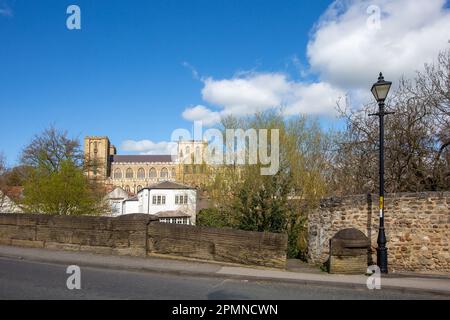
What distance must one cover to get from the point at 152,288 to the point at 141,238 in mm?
3602

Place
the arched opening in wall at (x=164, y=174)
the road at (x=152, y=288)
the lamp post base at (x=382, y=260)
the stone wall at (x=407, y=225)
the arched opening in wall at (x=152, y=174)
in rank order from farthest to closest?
the arched opening in wall at (x=164, y=174) → the arched opening in wall at (x=152, y=174) → the stone wall at (x=407, y=225) → the lamp post base at (x=382, y=260) → the road at (x=152, y=288)

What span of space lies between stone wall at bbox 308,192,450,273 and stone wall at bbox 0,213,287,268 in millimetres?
3083

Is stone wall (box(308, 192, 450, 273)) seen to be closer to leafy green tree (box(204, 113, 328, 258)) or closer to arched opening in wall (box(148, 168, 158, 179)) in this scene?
leafy green tree (box(204, 113, 328, 258))

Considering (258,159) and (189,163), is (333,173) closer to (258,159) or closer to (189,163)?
(258,159)

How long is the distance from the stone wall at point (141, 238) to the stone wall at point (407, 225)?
308cm

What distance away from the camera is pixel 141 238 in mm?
10781

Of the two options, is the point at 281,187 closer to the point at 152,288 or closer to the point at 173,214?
the point at 152,288

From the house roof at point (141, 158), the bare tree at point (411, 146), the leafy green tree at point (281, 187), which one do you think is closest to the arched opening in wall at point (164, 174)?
the house roof at point (141, 158)

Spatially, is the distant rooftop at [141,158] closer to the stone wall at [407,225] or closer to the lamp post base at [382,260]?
the stone wall at [407,225]

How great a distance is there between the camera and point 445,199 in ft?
34.6

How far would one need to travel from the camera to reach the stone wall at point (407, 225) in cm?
1058

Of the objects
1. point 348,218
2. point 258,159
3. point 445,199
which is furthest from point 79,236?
point 258,159

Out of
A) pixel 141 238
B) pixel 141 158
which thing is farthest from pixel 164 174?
pixel 141 238
